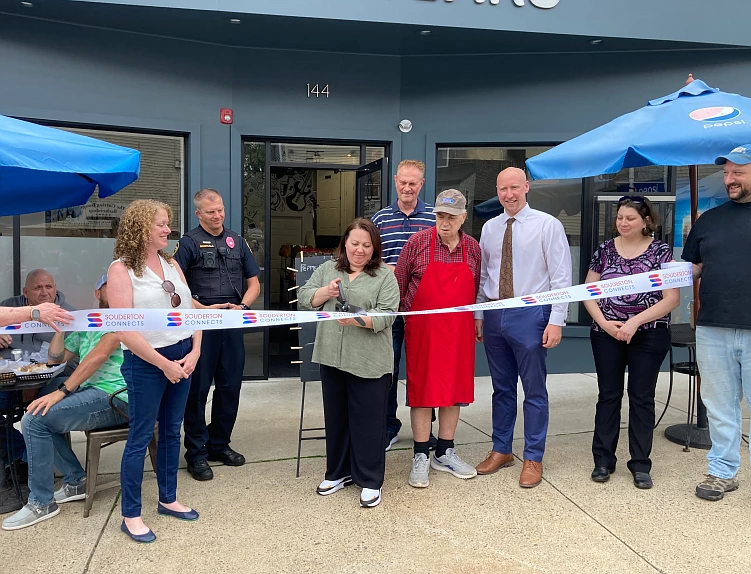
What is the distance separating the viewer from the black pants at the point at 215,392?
4250 mm

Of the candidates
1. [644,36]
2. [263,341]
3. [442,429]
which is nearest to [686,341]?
[442,429]

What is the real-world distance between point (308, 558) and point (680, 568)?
1840 millimetres

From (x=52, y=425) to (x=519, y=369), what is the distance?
2.86m

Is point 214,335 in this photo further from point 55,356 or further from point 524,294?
point 524,294

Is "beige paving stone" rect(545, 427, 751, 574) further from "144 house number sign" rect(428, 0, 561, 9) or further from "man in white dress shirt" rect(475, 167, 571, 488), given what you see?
"144 house number sign" rect(428, 0, 561, 9)

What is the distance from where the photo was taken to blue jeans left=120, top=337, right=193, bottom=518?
3.25 metres

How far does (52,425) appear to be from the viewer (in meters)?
3.56

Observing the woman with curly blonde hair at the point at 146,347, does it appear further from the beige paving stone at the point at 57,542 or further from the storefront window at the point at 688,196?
the storefront window at the point at 688,196

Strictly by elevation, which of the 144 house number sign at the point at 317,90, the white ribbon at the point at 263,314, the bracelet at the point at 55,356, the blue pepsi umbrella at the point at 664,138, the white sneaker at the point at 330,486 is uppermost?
the 144 house number sign at the point at 317,90

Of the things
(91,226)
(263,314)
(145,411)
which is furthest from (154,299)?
(91,226)

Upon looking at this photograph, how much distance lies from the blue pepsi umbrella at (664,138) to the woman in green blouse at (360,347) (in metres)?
1.45

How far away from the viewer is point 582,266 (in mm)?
7473

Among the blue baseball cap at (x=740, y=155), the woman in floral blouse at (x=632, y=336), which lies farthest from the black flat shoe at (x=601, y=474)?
the blue baseball cap at (x=740, y=155)

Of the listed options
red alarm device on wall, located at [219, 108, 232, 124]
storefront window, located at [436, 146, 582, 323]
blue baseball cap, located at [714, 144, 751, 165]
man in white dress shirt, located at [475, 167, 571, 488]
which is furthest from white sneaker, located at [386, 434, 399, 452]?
red alarm device on wall, located at [219, 108, 232, 124]
